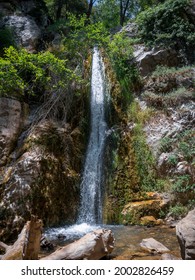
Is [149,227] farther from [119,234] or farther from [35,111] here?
[35,111]

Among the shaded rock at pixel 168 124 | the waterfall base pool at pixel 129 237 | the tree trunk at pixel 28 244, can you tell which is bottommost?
the waterfall base pool at pixel 129 237

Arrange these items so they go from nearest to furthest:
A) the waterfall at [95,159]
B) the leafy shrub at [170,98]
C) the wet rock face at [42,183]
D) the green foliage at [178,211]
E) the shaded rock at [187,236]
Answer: the shaded rock at [187,236] < the green foliage at [178,211] < the wet rock face at [42,183] < the waterfall at [95,159] < the leafy shrub at [170,98]

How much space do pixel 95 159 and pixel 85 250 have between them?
19.9ft

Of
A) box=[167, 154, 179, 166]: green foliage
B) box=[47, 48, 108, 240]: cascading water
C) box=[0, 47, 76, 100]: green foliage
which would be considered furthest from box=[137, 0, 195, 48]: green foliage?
box=[167, 154, 179, 166]: green foliage

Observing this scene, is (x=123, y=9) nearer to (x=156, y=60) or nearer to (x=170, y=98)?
(x=156, y=60)

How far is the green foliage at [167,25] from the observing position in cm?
1289

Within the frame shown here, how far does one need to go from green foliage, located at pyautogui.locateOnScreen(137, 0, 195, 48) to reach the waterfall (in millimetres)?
2883

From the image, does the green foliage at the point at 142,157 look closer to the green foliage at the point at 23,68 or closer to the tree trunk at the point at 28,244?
the green foliage at the point at 23,68

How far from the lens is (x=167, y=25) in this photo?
1345 cm

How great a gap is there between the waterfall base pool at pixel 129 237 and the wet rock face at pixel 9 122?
3515mm

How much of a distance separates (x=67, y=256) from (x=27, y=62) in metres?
7.78

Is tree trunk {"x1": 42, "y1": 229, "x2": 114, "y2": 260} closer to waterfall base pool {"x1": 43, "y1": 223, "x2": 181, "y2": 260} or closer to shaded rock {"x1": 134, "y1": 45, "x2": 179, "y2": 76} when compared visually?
waterfall base pool {"x1": 43, "y1": 223, "x2": 181, "y2": 260}

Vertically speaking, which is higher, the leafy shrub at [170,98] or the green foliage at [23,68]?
the green foliage at [23,68]

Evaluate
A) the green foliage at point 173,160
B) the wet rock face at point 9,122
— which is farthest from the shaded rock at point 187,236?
the wet rock face at point 9,122
